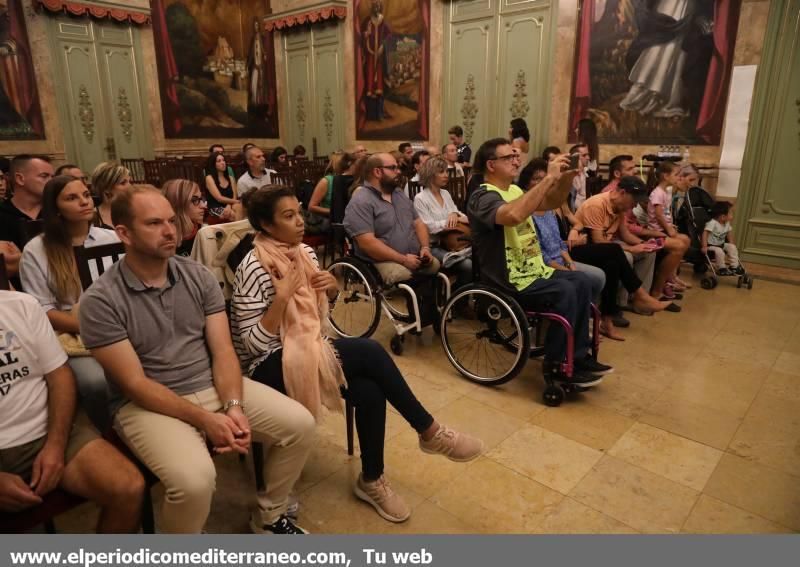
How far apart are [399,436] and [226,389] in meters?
1.06

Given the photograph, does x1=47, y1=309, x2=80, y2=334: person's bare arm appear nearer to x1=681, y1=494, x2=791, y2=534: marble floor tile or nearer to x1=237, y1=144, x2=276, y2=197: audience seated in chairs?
x1=681, y1=494, x2=791, y2=534: marble floor tile

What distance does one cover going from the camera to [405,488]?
212 cm

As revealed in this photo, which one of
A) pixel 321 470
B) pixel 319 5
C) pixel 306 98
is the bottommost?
pixel 321 470

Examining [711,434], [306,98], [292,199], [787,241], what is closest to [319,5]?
[306,98]

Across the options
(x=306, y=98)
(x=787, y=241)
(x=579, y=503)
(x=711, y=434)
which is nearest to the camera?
(x=579, y=503)

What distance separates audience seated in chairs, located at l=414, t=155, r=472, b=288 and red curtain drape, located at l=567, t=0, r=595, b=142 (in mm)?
3600

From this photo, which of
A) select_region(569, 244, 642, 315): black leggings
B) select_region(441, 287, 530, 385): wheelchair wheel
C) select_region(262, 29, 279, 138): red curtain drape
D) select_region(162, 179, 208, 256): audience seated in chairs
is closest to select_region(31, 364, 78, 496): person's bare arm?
select_region(162, 179, 208, 256): audience seated in chairs

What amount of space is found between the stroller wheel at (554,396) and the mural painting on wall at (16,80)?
8.28 meters

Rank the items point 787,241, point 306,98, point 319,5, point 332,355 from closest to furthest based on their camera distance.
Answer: point 332,355 < point 787,241 < point 319,5 < point 306,98

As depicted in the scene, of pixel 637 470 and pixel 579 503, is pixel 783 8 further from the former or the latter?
pixel 579 503

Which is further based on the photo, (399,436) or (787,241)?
(787,241)

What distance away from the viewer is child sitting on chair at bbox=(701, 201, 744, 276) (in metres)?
4.83

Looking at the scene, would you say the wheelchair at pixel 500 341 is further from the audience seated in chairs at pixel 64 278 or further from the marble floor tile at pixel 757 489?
the audience seated in chairs at pixel 64 278

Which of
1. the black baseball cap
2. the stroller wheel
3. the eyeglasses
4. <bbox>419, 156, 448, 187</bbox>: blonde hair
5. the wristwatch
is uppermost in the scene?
the eyeglasses
